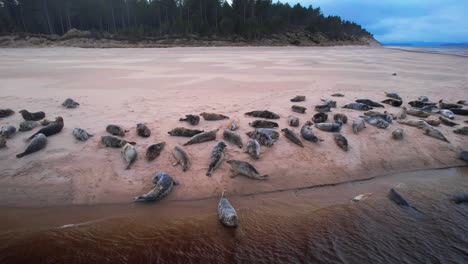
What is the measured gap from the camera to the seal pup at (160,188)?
457 centimetres

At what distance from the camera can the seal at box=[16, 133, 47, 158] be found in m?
5.48

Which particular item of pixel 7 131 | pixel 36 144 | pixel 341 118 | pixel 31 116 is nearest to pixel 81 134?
pixel 36 144

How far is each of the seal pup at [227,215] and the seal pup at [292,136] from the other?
9.22ft

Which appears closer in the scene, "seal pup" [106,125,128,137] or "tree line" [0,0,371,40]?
"seal pup" [106,125,128,137]

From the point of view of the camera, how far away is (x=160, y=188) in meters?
4.70

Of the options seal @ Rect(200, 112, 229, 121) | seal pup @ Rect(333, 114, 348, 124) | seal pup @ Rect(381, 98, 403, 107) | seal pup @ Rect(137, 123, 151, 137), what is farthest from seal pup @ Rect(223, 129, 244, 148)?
seal pup @ Rect(381, 98, 403, 107)

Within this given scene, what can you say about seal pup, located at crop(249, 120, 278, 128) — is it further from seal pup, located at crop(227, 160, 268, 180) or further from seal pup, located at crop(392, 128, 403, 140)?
seal pup, located at crop(392, 128, 403, 140)

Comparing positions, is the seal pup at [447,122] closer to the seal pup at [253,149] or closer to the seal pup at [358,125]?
the seal pup at [358,125]

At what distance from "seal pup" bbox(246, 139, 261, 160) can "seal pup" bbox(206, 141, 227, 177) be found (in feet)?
1.90

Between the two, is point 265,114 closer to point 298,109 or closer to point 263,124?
point 263,124

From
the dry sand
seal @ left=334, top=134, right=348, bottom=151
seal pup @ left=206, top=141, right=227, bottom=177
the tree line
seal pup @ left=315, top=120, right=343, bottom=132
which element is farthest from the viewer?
the tree line

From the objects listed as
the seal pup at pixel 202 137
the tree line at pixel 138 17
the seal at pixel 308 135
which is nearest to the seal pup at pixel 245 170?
the seal pup at pixel 202 137

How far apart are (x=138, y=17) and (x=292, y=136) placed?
63.0 metres

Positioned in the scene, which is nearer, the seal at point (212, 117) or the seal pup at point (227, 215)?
the seal pup at point (227, 215)
